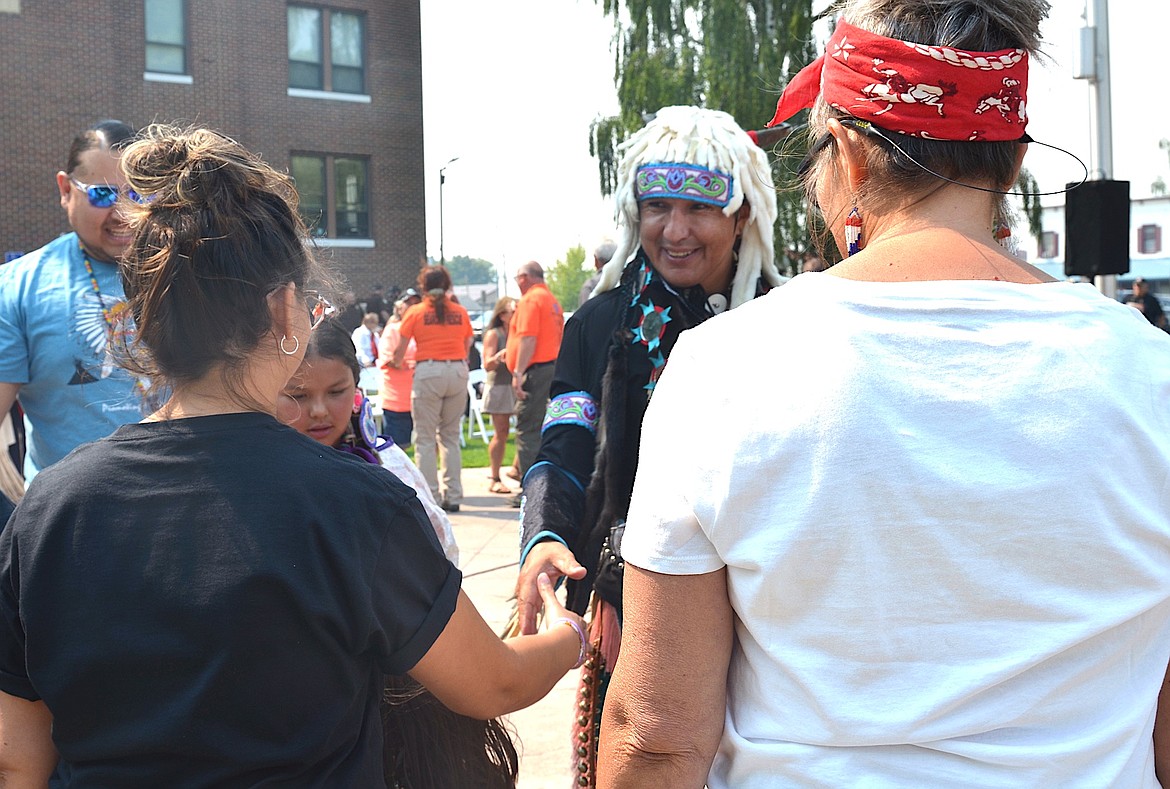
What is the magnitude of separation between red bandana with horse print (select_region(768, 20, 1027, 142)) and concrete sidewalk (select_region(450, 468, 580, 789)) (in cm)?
130

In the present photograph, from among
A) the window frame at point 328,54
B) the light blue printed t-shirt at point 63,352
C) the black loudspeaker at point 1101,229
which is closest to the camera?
the light blue printed t-shirt at point 63,352

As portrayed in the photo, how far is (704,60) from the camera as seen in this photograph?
16547 millimetres

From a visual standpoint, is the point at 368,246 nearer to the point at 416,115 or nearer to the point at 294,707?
the point at 416,115

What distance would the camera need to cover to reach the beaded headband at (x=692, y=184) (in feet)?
8.20

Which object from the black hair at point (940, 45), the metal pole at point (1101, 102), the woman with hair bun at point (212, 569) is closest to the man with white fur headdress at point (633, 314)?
the woman with hair bun at point (212, 569)

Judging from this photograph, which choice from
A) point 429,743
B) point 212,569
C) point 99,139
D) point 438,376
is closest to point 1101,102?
point 438,376

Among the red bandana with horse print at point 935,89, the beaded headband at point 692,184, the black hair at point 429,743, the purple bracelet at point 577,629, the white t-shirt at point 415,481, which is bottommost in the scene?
the black hair at point 429,743

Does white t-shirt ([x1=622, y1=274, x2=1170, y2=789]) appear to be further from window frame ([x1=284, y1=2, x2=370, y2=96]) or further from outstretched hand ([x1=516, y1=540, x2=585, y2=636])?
window frame ([x1=284, y1=2, x2=370, y2=96])

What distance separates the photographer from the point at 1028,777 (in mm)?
Answer: 1153

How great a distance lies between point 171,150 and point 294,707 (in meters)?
0.83

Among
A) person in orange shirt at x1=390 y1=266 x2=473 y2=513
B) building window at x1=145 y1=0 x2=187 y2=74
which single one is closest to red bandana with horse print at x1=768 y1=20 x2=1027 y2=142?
person in orange shirt at x1=390 y1=266 x2=473 y2=513

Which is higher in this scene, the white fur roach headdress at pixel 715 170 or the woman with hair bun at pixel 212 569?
the white fur roach headdress at pixel 715 170

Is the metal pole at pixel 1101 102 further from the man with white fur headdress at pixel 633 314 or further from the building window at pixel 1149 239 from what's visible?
the building window at pixel 1149 239

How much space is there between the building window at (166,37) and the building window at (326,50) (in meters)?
2.10
